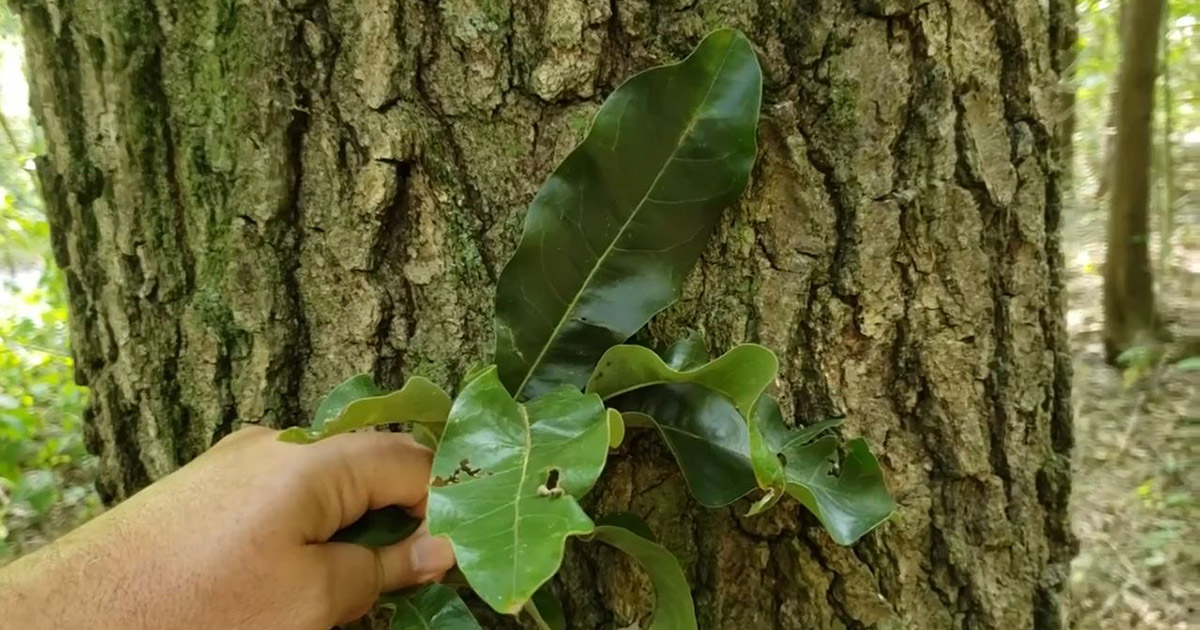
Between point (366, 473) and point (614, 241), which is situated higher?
point (614, 241)

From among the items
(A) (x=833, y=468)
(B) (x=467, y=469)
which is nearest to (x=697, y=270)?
(A) (x=833, y=468)

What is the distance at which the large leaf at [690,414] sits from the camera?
2.61ft

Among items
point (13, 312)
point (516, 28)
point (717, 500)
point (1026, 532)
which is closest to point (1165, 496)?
point (1026, 532)

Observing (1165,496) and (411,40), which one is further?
(1165,496)

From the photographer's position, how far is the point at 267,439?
0.89 m

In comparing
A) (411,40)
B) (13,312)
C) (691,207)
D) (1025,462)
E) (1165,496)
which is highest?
(411,40)

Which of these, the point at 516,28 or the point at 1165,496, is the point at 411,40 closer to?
the point at 516,28

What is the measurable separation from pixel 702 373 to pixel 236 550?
45 cm

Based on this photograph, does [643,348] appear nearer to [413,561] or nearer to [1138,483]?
[413,561]

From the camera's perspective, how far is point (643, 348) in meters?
0.74

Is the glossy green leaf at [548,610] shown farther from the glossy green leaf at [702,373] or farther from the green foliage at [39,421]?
the green foliage at [39,421]

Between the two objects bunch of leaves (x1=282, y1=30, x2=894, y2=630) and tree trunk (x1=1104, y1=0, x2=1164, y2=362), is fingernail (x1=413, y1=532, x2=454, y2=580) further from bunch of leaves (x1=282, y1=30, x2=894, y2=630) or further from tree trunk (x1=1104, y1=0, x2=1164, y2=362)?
tree trunk (x1=1104, y1=0, x2=1164, y2=362)

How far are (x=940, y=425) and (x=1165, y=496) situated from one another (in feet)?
9.06

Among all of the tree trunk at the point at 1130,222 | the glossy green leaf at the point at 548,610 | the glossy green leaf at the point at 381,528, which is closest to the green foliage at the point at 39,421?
Answer: the glossy green leaf at the point at 381,528
